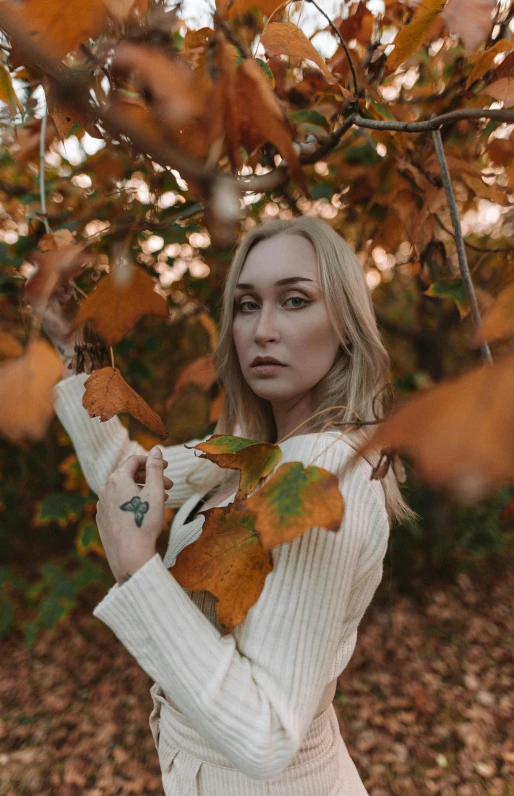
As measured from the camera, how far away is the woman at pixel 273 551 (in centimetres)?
81

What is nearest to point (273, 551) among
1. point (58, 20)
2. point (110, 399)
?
point (110, 399)

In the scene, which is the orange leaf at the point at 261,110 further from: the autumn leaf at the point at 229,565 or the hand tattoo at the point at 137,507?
the hand tattoo at the point at 137,507

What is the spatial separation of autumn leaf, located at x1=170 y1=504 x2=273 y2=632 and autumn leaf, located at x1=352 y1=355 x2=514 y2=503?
0.40 metres

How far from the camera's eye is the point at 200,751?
1.12 m

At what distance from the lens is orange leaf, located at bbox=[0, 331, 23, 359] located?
893mm

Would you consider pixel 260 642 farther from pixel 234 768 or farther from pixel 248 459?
pixel 234 768

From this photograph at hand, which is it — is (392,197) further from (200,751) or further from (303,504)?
(200,751)

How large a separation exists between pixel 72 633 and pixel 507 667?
3173 mm

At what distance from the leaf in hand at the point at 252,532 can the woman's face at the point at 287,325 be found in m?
0.51

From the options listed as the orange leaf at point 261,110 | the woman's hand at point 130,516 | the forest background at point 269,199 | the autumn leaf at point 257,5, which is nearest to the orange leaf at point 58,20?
the forest background at point 269,199

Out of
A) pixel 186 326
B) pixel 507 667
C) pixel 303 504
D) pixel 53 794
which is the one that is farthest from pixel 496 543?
pixel 303 504

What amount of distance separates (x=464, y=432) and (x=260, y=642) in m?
0.66

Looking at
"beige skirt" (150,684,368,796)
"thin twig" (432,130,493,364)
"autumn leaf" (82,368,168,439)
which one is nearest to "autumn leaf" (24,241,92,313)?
"autumn leaf" (82,368,168,439)

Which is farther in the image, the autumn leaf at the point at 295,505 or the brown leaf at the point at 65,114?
the brown leaf at the point at 65,114
